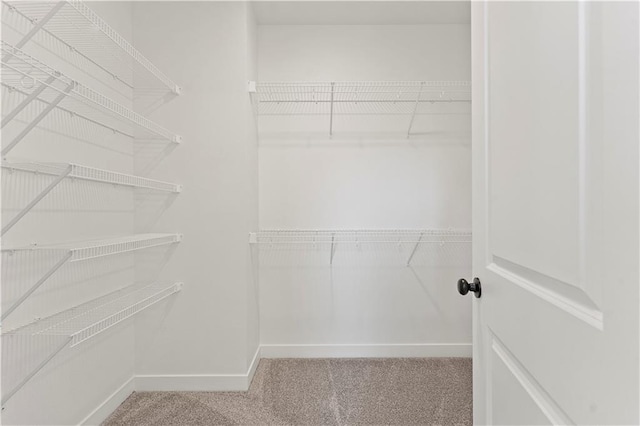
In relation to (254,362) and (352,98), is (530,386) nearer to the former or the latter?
(254,362)

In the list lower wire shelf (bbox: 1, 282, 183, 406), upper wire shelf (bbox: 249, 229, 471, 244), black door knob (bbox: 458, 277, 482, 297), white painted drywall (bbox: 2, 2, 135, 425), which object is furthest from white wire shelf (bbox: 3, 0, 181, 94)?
black door knob (bbox: 458, 277, 482, 297)

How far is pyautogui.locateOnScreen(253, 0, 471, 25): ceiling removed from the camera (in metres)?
2.36

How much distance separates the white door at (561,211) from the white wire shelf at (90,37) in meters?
1.32

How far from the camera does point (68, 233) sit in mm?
1625

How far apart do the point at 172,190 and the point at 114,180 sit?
63cm

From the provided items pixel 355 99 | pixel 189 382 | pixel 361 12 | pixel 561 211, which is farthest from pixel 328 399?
pixel 361 12

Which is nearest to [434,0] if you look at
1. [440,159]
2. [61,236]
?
[440,159]

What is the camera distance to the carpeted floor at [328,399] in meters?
1.87

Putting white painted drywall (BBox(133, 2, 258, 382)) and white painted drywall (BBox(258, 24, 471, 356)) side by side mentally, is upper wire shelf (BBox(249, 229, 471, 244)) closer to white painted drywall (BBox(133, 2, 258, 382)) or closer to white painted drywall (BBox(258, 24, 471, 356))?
white painted drywall (BBox(258, 24, 471, 356))

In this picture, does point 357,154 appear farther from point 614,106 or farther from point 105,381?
point 614,106

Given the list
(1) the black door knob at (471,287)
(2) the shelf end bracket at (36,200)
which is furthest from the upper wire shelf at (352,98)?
(1) the black door knob at (471,287)

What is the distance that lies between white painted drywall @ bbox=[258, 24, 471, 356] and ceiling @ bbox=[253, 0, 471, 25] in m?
0.05

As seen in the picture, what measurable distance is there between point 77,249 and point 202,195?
3.09 feet

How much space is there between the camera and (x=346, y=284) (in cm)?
264
